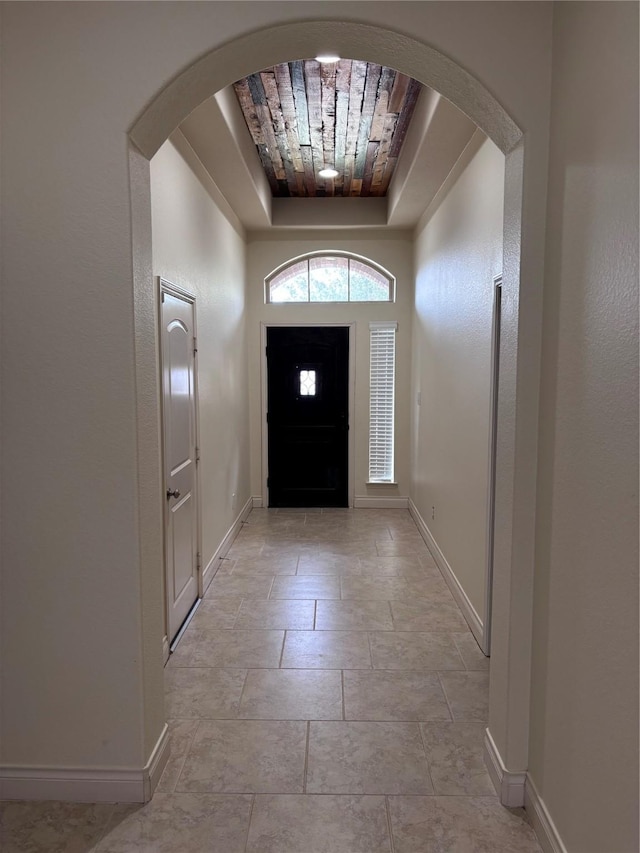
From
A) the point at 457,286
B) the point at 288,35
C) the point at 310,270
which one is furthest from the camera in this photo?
the point at 310,270

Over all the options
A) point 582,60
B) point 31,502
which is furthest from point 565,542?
point 31,502

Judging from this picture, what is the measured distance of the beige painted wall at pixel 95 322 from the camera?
1.89 m

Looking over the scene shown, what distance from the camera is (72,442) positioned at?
2.01 m

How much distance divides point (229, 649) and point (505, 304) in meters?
2.42

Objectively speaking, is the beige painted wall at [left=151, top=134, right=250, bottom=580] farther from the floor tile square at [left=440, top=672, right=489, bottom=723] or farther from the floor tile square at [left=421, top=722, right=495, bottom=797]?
the floor tile square at [left=421, top=722, right=495, bottom=797]

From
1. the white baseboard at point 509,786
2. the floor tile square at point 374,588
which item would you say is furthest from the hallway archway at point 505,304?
the floor tile square at point 374,588

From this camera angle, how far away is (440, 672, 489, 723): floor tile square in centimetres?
266

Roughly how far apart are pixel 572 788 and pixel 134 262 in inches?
86.9

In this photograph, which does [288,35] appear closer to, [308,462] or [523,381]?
[523,381]

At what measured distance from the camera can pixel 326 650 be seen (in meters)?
3.24

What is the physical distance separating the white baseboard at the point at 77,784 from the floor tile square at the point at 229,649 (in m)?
0.92

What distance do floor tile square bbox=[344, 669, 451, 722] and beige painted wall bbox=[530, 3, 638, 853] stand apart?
29.8 inches

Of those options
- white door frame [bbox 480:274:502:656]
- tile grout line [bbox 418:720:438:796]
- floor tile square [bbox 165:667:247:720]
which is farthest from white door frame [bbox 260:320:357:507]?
tile grout line [bbox 418:720:438:796]

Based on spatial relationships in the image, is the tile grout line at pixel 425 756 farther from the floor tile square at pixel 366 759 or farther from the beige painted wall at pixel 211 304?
the beige painted wall at pixel 211 304
